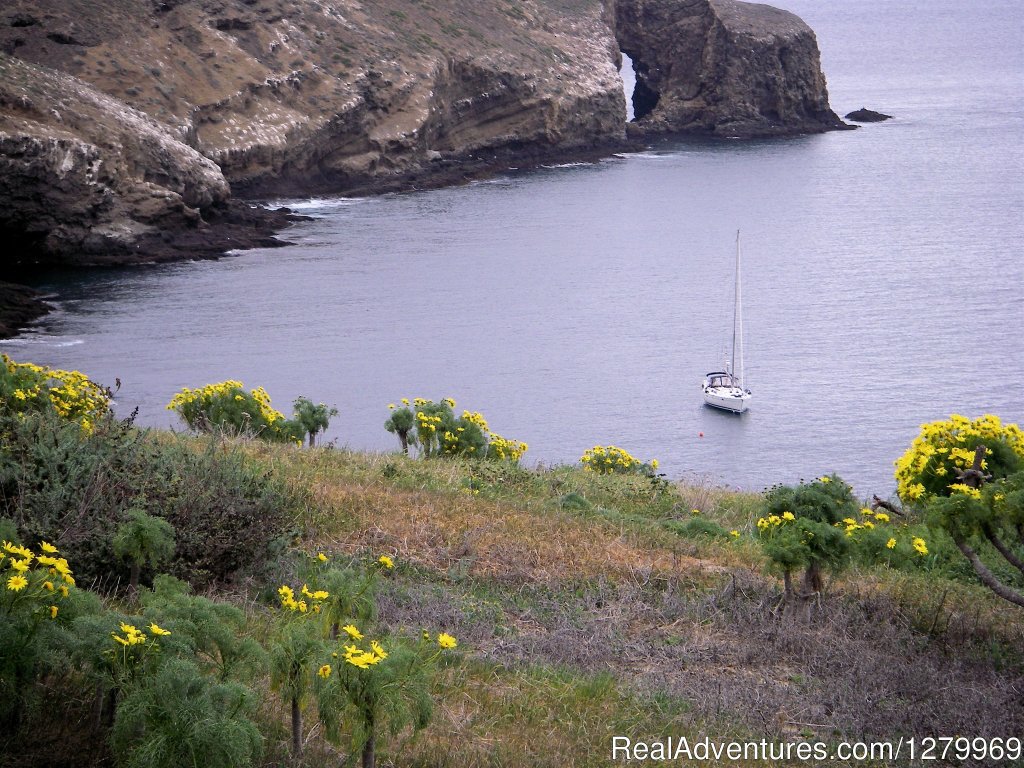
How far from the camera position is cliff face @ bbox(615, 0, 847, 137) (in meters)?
106

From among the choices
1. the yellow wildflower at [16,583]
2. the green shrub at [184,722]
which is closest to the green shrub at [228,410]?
the yellow wildflower at [16,583]

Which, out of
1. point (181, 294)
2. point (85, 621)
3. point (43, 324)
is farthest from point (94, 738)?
point (181, 294)

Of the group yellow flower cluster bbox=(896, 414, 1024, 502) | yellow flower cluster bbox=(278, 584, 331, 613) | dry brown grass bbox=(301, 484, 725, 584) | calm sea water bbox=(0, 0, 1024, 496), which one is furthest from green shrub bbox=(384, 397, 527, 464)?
calm sea water bbox=(0, 0, 1024, 496)

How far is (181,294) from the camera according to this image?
4822cm

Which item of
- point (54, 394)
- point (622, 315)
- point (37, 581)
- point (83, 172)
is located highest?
point (83, 172)

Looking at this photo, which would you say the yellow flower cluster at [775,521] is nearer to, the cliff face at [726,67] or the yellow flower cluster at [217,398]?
the yellow flower cluster at [217,398]

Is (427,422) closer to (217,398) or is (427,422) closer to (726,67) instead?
(217,398)

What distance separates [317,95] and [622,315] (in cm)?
3269

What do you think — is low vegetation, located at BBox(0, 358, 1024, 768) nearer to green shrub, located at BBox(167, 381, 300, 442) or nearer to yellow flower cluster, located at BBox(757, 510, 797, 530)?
yellow flower cluster, located at BBox(757, 510, 797, 530)

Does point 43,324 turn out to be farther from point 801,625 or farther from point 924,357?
point 801,625

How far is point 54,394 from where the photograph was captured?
11.4 m

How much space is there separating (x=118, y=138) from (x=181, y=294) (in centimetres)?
1019

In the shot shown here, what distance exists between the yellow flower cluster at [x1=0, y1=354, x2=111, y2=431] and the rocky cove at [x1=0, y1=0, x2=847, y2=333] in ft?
105

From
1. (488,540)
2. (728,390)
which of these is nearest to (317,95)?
(728,390)
